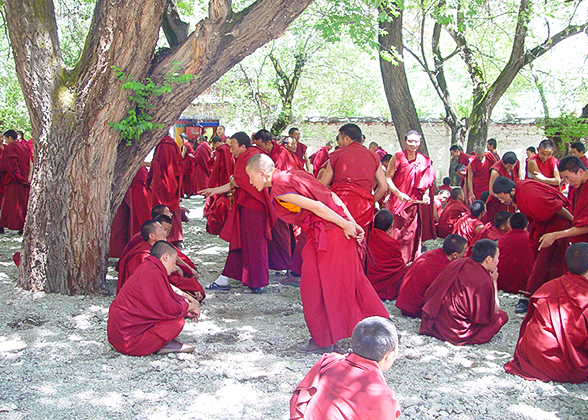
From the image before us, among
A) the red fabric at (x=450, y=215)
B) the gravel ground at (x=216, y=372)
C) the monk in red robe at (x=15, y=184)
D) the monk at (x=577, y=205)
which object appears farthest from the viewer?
the monk in red robe at (x=15, y=184)

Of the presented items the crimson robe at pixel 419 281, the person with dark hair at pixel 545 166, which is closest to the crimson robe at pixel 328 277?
the crimson robe at pixel 419 281

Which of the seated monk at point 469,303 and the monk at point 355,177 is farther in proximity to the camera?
the monk at point 355,177

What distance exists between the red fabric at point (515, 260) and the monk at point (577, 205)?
29.2 inches

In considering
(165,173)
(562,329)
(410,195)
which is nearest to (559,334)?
(562,329)

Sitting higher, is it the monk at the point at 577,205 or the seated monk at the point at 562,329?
the monk at the point at 577,205

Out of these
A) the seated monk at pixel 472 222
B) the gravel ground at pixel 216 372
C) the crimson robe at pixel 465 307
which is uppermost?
the seated monk at pixel 472 222

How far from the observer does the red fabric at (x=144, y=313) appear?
12.0 feet

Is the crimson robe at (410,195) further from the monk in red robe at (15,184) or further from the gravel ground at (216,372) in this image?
the monk in red robe at (15,184)

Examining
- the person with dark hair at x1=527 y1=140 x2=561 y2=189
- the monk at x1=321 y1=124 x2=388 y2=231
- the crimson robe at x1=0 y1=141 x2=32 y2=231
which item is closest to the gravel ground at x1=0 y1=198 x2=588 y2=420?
the monk at x1=321 y1=124 x2=388 y2=231

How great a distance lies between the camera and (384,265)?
530cm

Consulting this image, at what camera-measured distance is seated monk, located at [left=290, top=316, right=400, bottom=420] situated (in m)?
1.86

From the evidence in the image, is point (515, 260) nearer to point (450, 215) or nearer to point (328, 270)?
point (450, 215)

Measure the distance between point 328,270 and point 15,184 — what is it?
20.9 ft

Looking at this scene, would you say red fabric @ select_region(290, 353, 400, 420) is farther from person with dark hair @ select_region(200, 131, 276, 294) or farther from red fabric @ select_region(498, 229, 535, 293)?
red fabric @ select_region(498, 229, 535, 293)
